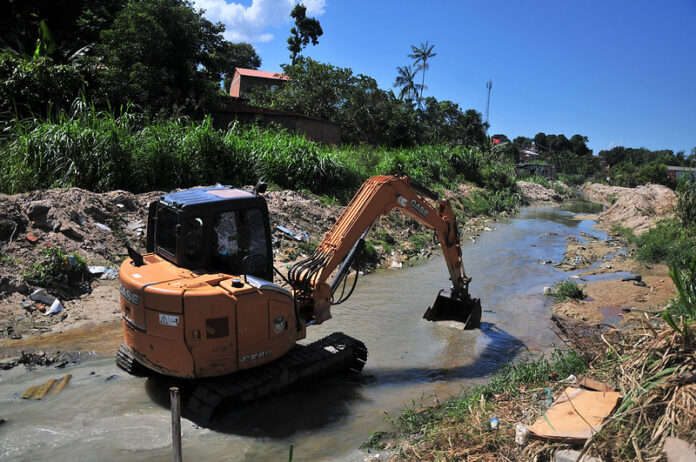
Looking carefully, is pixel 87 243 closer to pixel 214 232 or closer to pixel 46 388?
pixel 46 388

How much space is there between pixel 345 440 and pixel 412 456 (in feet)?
3.10

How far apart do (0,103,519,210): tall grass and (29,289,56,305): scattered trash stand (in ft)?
10.9

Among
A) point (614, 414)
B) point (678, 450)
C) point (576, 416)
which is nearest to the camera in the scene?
point (678, 450)

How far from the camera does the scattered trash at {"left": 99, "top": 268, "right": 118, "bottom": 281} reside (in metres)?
8.81

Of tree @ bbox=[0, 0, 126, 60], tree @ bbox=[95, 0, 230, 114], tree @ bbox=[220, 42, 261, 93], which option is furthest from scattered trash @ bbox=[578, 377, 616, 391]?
tree @ bbox=[220, 42, 261, 93]

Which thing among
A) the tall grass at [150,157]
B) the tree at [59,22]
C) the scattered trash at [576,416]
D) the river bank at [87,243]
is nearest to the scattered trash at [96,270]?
the river bank at [87,243]

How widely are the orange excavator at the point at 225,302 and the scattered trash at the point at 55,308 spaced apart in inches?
103

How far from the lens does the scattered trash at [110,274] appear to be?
881 cm

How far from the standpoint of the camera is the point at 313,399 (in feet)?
18.9

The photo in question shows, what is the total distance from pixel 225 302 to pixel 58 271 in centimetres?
501

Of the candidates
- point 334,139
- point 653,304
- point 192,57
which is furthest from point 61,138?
point 334,139

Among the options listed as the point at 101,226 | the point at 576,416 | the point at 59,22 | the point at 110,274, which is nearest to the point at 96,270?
the point at 110,274

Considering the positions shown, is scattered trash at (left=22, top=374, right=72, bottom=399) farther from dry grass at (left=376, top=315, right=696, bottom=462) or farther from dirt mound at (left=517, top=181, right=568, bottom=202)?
dirt mound at (left=517, top=181, right=568, bottom=202)

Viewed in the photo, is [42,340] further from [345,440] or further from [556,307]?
[556,307]
